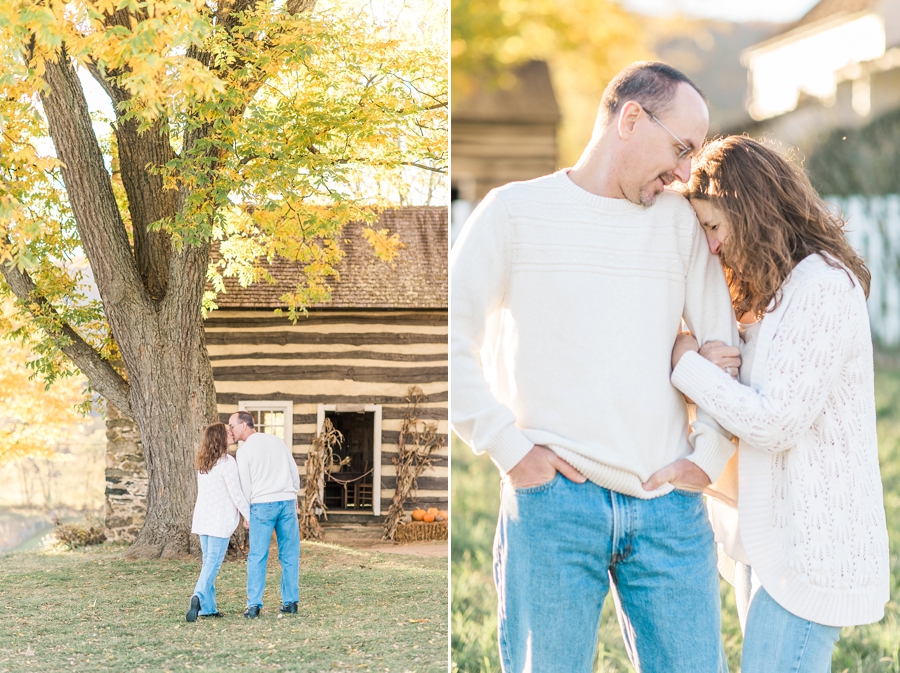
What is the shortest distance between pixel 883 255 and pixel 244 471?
24.5ft

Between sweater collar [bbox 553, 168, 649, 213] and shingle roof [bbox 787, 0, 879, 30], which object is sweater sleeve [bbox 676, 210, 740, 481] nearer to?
sweater collar [bbox 553, 168, 649, 213]

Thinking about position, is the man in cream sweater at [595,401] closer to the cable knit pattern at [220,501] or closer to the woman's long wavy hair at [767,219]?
the woman's long wavy hair at [767,219]

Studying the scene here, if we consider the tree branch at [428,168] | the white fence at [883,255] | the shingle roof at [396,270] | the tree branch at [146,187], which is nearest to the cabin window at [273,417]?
the shingle roof at [396,270]

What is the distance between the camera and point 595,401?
5.34 ft

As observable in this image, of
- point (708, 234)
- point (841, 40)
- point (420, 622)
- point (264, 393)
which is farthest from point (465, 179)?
point (841, 40)

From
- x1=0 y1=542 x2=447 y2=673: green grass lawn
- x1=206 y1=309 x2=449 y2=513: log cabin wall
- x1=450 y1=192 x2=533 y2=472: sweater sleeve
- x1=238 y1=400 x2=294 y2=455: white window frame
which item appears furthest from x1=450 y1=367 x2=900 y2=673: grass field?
x1=450 y1=192 x2=533 y2=472: sweater sleeve

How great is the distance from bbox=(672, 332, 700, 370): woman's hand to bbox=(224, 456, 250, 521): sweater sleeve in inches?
81.3

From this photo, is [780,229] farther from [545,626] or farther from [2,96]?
[2,96]

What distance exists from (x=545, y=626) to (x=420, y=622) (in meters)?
1.75

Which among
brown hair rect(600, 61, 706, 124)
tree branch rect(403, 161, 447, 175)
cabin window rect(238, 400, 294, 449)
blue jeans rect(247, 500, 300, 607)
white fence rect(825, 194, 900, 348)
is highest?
white fence rect(825, 194, 900, 348)

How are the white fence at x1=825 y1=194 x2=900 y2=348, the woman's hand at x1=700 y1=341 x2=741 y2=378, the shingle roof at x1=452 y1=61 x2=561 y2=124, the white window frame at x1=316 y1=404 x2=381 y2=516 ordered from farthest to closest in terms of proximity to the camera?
the white fence at x1=825 y1=194 x2=900 y2=348 < the shingle roof at x1=452 y1=61 x2=561 y2=124 < the white window frame at x1=316 y1=404 x2=381 y2=516 < the woman's hand at x1=700 y1=341 x2=741 y2=378

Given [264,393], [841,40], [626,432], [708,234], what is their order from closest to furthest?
1. [626,432]
2. [708,234]
3. [264,393]
4. [841,40]

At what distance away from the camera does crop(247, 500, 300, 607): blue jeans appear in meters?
3.24

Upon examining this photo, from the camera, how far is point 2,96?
3.03 metres
